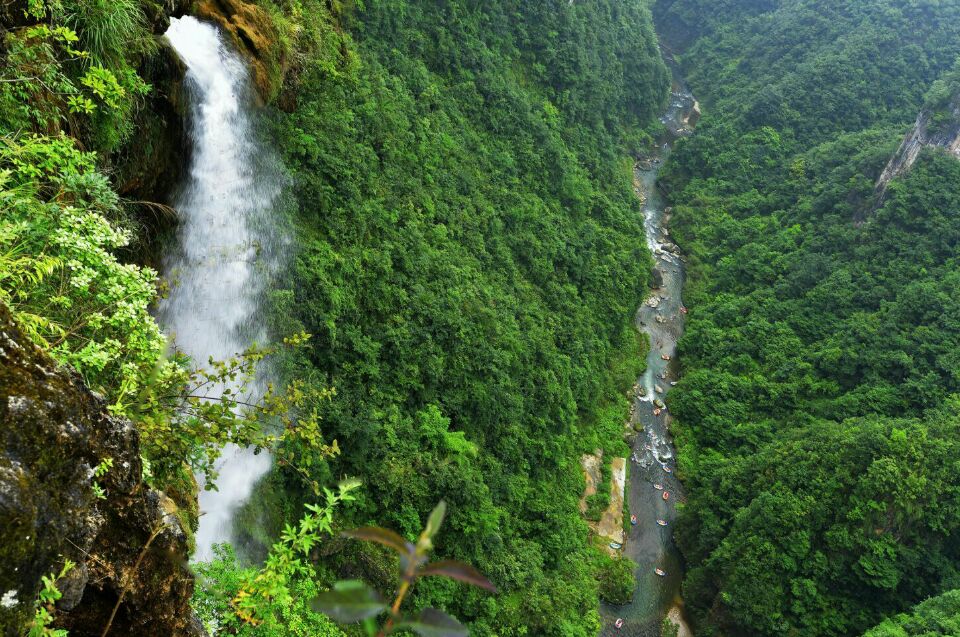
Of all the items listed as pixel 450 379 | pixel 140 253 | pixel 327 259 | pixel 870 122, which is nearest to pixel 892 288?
pixel 870 122

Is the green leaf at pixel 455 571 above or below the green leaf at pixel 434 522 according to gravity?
below

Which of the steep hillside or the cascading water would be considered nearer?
the steep hillside

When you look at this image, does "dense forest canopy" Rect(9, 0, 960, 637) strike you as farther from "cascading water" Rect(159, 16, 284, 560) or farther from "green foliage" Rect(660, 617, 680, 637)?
"green foliage" Rect(660, 617, 680, 637)

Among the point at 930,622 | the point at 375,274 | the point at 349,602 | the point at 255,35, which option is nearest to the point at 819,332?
the point at 930,622

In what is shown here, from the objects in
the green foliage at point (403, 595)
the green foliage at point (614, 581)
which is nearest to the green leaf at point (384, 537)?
the green foliage at point (403, 595)

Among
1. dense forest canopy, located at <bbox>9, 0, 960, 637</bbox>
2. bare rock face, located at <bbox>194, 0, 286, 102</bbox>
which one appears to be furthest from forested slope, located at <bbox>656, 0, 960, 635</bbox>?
bare rock face, located at <bbox>194, 0, 286, 102</bbox>

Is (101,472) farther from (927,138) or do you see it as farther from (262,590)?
(927,138)

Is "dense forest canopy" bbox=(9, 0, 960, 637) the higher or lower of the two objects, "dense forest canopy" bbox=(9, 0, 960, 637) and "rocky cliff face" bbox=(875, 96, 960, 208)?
the lower

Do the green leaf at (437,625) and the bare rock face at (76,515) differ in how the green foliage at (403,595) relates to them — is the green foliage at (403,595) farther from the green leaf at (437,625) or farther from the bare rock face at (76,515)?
the bare rock face at (76,515)
